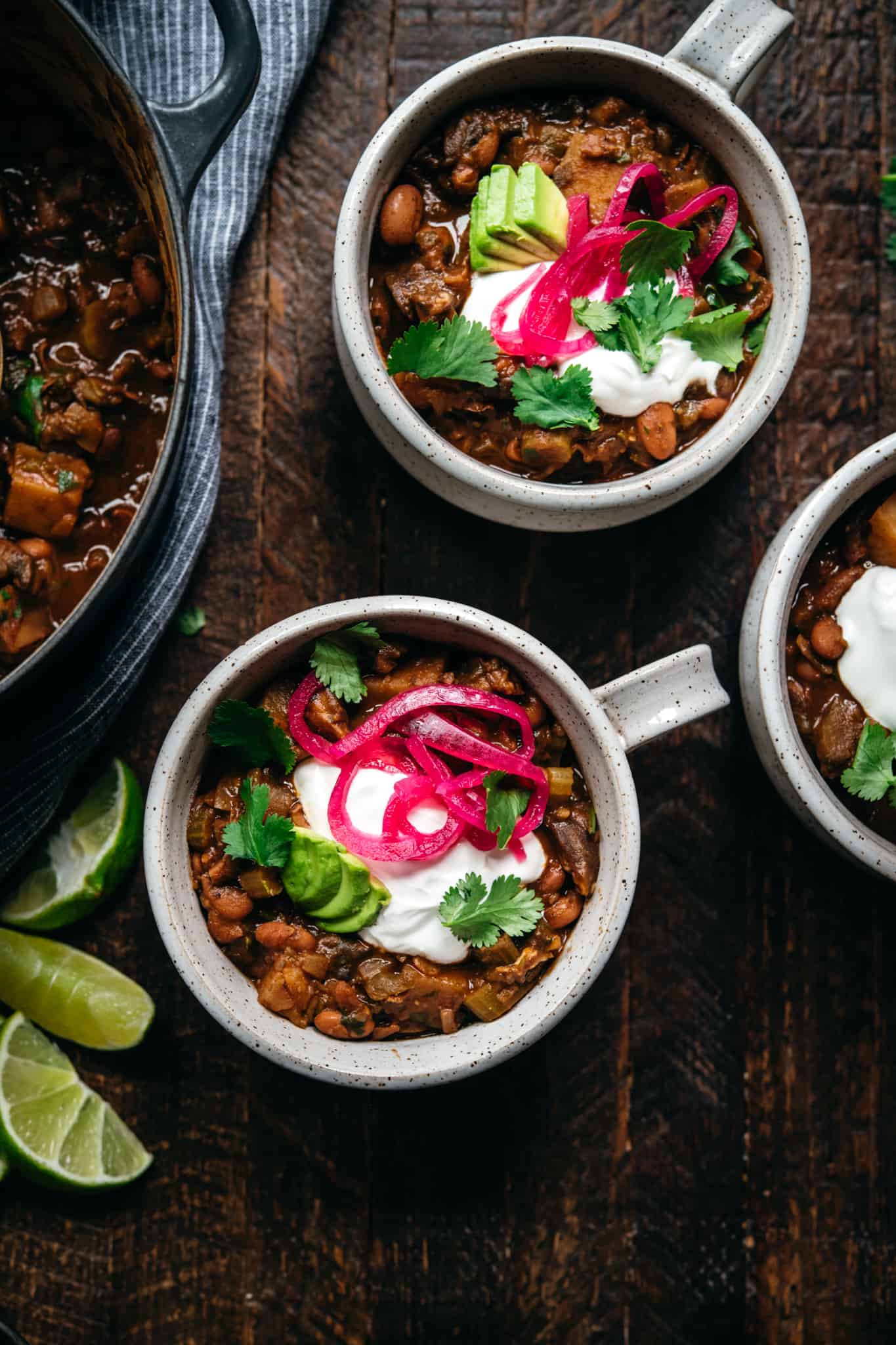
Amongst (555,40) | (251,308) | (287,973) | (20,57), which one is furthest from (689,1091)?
(20,57)

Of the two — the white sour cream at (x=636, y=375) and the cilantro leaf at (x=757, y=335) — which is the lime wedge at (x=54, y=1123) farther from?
the cilantro leaf at (x=757, y=335)

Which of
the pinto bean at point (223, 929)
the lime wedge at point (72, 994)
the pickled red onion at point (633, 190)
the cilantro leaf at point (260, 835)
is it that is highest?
the pickled red onion at point (633, 190)

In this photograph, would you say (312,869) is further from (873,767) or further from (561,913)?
(873,767)

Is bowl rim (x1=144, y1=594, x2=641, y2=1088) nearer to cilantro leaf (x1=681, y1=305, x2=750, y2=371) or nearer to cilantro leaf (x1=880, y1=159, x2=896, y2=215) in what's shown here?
cilantro leaf (x1=681, y1=305, x2=750, y2=371)

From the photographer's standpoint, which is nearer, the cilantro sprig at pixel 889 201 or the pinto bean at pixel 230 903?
the pinto bean at pixel 230 903

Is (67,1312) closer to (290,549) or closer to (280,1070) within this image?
(280,1070)

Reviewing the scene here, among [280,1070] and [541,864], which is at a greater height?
[541,864]

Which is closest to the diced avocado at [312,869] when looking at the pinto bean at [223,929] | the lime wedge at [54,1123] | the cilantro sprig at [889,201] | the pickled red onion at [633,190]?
the pinto bean at [223,929]
